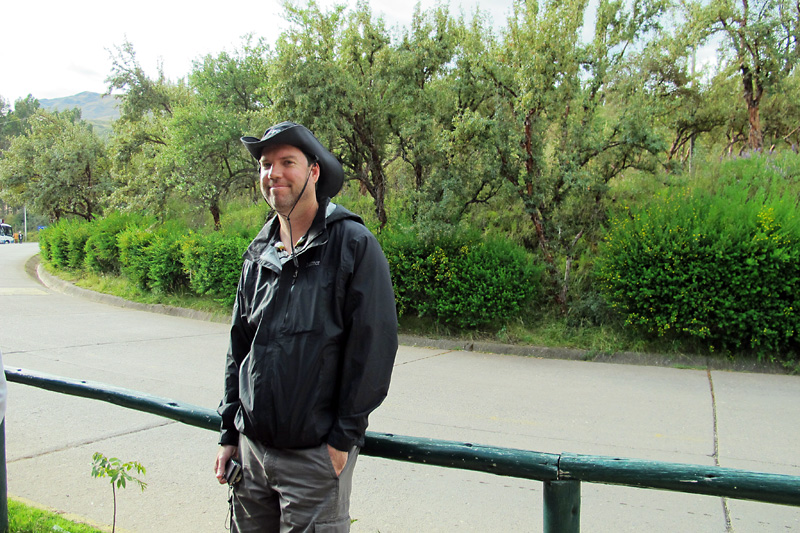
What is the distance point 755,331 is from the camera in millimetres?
8250

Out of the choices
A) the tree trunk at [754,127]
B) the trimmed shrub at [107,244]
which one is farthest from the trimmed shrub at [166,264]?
the tree trunk at [754,127]

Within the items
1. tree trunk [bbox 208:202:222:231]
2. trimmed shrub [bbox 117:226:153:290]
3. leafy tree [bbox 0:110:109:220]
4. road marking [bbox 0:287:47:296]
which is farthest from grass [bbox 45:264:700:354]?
leafy tree [bbox 0:110:109:220]

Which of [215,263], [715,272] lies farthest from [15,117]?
[715,272]

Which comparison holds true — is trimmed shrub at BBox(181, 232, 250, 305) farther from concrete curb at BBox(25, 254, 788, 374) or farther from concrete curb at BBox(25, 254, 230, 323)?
concrete curb at BBox(25, 254, 788, 374)

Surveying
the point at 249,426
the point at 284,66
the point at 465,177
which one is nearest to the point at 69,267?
the point at 284,66

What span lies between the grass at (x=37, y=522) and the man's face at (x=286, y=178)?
8.29 ft

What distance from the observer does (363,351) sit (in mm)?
1937

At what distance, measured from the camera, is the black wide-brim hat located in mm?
2152

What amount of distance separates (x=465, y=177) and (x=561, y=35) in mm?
2827

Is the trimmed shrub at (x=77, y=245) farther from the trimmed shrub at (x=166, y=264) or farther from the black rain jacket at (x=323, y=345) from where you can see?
the black rain jacket at (x=323, y=345)

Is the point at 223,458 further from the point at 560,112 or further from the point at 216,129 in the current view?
the point at 216,129

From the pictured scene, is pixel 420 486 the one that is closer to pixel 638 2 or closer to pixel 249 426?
pixel 249 426

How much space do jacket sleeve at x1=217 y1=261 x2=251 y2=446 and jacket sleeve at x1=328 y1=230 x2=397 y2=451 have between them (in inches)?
20.1

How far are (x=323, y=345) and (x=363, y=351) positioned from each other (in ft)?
0.46
